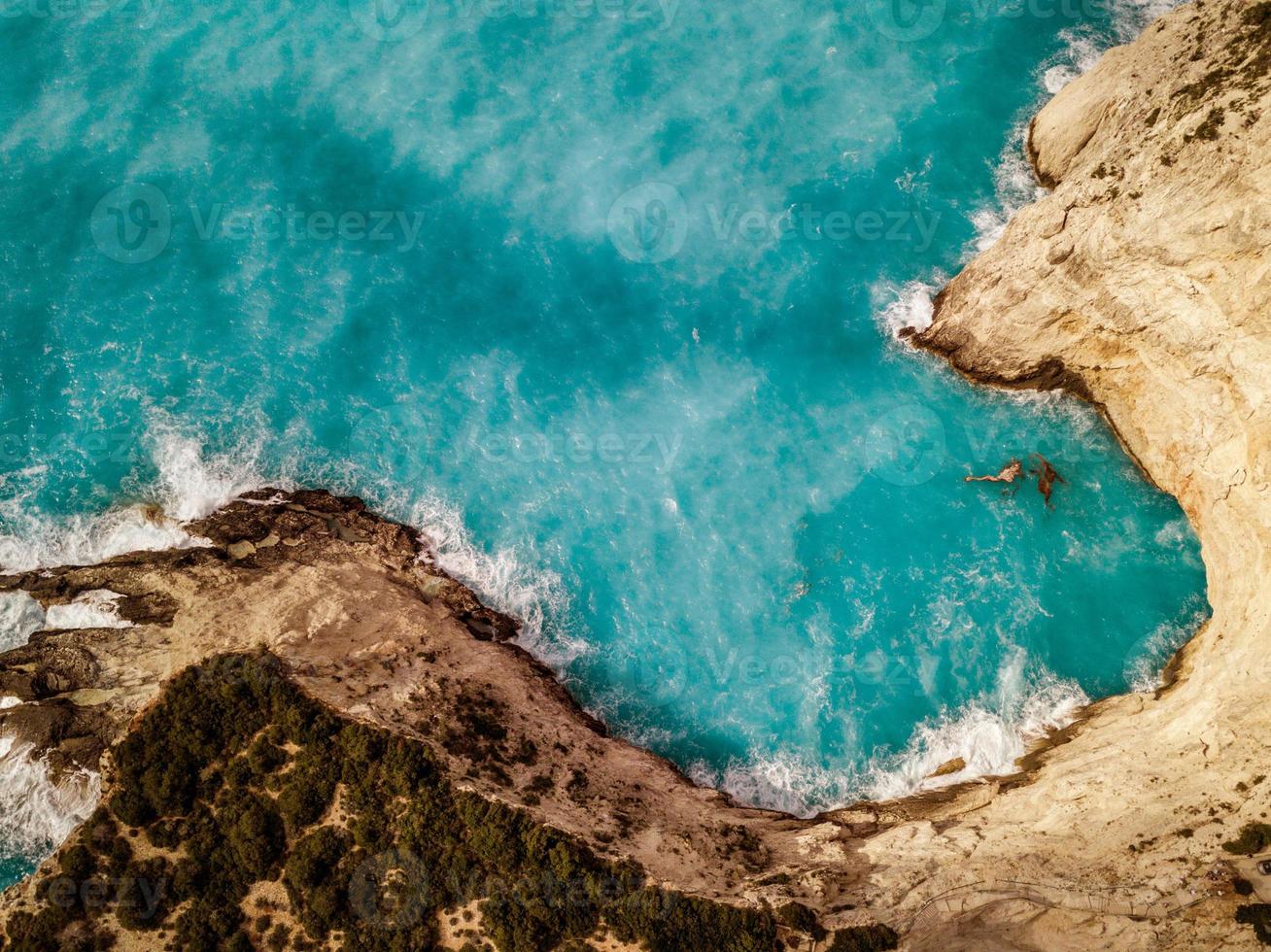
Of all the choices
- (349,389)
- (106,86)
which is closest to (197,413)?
(349,389)

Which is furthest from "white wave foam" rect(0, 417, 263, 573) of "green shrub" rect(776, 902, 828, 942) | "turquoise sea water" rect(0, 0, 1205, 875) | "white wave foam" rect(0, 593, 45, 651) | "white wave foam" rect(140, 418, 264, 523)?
"green shrub" rect(776, 902, 828, 942)

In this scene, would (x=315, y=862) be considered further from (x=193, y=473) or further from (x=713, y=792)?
(x=193, y=473)

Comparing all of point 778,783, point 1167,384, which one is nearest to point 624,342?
point 778,783

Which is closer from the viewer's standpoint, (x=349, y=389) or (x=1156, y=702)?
(x=1156, y=702)

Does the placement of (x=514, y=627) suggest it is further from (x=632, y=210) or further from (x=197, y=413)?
(x=632, y=210)

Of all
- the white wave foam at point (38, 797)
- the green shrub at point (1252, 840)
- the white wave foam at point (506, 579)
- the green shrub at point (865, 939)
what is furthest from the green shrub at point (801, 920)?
the white wave foam at point (38, 797)
